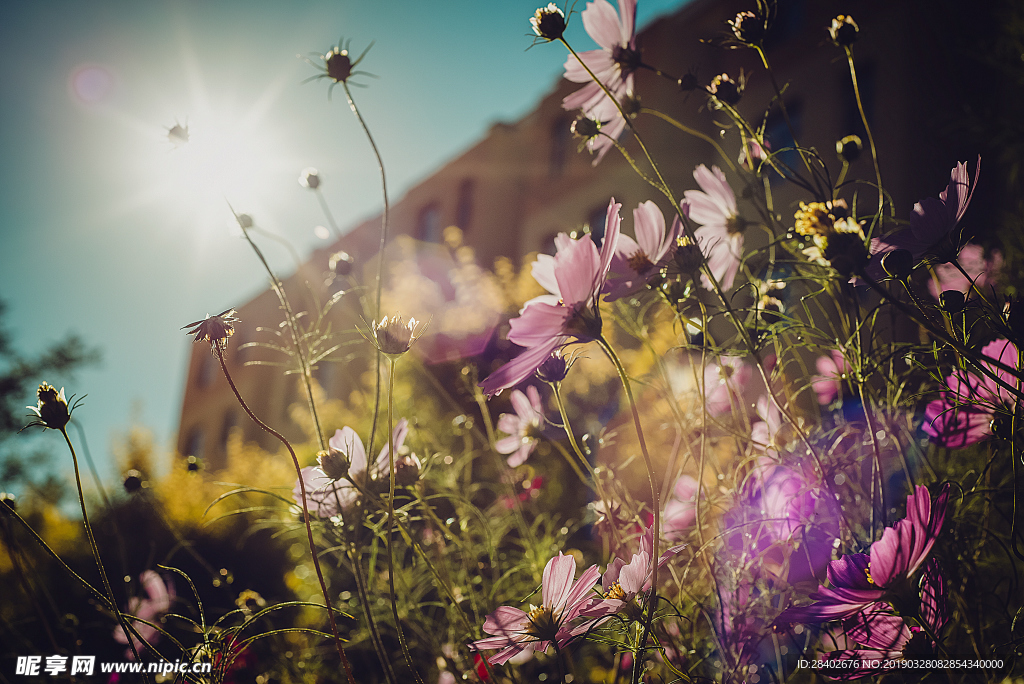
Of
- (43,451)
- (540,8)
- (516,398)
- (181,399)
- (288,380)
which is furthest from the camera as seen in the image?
(181,399)

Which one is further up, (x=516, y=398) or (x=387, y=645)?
(x=516, y=398)

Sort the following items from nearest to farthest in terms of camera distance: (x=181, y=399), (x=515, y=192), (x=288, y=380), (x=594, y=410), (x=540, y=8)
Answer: (x=540, y=8) < (x=594, y=410) < (x=515, y=192) < (x=288, y=380) < (x=181, y=399)

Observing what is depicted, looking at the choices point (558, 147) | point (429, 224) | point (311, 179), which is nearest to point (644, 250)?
point (311, 179)

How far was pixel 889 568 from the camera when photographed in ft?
0.83

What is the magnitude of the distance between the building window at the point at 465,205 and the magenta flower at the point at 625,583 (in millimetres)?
7162

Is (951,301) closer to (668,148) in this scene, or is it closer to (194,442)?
(668,148)

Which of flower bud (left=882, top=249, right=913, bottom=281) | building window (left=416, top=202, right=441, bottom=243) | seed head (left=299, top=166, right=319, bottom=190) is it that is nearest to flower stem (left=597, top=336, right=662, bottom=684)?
flower bud (left=882, top=249, right=913, bottom=281)

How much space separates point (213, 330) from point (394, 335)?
0.12m

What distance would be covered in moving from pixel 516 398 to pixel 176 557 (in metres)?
2.12

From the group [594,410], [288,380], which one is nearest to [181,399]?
[288,380]

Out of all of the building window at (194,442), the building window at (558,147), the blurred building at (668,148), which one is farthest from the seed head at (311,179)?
the building window at (194,442)

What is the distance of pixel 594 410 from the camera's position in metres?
1.73

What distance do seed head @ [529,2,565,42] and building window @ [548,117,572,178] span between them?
5854mm

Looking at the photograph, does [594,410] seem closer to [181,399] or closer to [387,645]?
[387,645]
